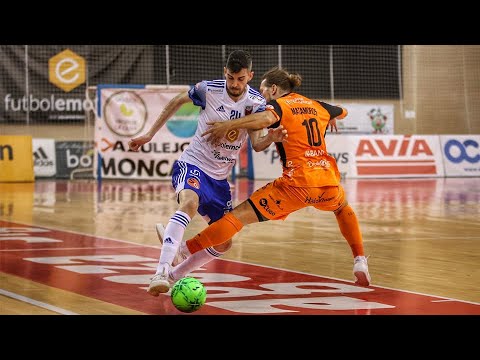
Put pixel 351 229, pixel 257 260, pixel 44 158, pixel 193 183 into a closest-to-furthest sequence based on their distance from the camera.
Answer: pixel 193 183
pixel 351 229
pixel 257 260
pixel 44 158

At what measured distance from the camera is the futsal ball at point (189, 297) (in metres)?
6.91

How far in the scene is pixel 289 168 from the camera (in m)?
8.20

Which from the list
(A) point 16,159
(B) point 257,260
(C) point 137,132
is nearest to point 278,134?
(B) point 257,260

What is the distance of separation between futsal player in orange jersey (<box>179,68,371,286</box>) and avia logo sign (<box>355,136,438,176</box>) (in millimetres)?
17151

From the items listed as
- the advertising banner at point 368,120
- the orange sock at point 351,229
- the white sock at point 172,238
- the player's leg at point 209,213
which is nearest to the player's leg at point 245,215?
the player's leg at point 209,213

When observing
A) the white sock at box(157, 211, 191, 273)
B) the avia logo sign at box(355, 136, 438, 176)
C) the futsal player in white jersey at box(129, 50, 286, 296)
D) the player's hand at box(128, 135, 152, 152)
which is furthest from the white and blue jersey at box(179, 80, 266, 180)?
the avia logo sign at box(355, 136, 438, 176)

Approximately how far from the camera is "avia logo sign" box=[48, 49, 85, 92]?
27.0 meters

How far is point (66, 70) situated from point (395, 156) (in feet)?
30.6

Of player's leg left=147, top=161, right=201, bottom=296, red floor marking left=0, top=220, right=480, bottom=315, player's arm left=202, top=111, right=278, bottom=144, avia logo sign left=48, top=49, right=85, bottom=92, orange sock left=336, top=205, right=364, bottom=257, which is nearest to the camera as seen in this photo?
red floor marking left=0, top=220, right=480, bottom=315

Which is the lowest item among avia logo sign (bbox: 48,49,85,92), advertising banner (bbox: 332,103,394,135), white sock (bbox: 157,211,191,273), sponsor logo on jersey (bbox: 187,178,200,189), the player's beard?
white sock (bbox: 157,211,191,273)

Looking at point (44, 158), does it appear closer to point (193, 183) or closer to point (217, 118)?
point (217, 118)

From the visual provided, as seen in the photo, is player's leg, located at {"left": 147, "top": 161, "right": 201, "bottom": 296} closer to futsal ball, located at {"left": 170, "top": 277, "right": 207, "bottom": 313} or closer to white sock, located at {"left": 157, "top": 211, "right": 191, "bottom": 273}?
white sock, located at {"left": 157, "top": 211, "right": 191, "bottom": 273}
